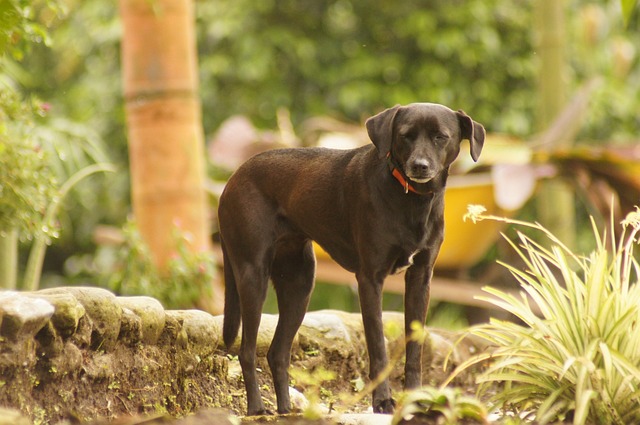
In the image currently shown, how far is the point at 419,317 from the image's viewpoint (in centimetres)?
404

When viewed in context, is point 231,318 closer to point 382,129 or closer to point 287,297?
point 287,297

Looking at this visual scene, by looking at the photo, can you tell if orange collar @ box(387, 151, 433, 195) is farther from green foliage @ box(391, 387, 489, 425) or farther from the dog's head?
green foliage @ box(391, 387, 489, 425)

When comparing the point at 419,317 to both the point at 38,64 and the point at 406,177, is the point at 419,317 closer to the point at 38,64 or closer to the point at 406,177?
the point at 406,177

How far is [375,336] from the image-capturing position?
12.6ft

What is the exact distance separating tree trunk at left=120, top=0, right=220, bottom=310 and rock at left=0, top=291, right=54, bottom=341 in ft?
10.2

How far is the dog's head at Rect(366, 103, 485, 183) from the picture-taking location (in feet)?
12.2

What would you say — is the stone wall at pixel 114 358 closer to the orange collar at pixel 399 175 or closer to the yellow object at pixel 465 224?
the orange collar at pixel 399 175

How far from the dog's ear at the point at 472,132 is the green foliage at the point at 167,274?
276 cm

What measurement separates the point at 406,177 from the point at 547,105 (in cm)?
705

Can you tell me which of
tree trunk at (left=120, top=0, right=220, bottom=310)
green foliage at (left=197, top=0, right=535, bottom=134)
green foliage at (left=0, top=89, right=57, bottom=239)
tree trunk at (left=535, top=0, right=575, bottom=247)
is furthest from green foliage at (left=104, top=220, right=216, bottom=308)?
green foliage at (left=197, top=0, right=535, bottom=134)

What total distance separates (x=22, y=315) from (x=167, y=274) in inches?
123

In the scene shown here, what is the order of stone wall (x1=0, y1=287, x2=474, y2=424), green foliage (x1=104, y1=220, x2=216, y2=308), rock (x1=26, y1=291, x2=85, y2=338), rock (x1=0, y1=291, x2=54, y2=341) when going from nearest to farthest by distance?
1. rock (x1=0, y1=291, x2=54, y2=341)
2. stone wall (x1=0, y1=287, x2=474, y2=424)
3. rock (x1=26, y1=291, x2=85, y2=338)
4. green foliage (x1=104, y1=220, x2=216, y2=308)

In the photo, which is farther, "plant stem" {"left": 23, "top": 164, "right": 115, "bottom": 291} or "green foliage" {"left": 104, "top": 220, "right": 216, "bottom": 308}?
"green foliage" {"left": 104, "top": 220, "right": 216, "bottom": 308}

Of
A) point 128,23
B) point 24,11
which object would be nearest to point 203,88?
point 128,23
